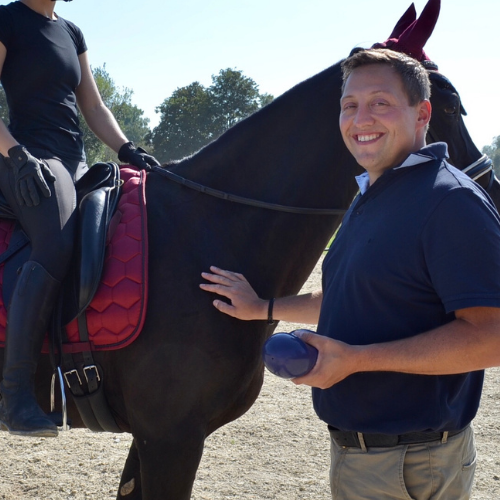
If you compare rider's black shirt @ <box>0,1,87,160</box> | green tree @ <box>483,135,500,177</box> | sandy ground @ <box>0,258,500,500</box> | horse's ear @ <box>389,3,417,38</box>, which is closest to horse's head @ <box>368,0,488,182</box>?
horse's ear @ <box>389,3,417,38</box>

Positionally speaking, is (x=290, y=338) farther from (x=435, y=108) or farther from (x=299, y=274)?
(x=435, y=108)

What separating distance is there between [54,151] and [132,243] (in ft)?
2.35

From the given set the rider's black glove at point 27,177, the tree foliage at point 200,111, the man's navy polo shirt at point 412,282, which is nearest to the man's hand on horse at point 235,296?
the man's navy polo shirt at point 412,282

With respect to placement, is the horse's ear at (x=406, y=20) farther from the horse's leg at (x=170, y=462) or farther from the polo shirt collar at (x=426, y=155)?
the horse's leg at (x=170, y=462)

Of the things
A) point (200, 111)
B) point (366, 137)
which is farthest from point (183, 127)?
point (366, 137)

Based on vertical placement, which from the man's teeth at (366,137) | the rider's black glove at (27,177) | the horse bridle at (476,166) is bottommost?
the rider's black glove at (27,177)

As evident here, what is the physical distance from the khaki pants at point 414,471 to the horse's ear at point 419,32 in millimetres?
1629

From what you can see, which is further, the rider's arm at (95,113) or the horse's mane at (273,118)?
the rider's arm at (95,113)

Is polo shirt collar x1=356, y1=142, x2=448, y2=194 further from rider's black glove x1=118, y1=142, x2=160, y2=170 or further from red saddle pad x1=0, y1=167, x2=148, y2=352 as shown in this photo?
rider's black glove x1=118, y1=142, x2=160, y2=170

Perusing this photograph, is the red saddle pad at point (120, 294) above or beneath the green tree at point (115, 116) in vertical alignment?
beneath

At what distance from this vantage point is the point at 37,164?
240 centimetres

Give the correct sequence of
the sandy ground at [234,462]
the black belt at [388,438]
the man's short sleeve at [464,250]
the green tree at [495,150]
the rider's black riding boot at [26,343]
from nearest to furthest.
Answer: the man's short sleeve at [464,250], the black belt at [388,438], the rider's black riding boot at [26,343], the sandy ground at [234,462], the green tree at [495,150]

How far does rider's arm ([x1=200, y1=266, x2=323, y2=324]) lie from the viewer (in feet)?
7.63

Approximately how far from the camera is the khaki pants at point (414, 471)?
1.64m
